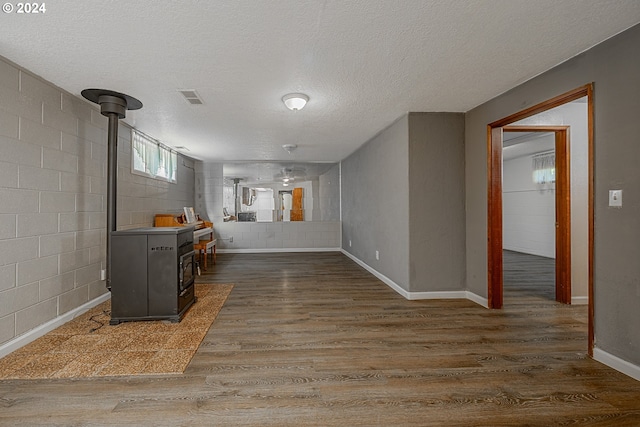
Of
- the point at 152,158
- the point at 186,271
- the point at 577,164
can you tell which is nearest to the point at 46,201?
the point at 186,271

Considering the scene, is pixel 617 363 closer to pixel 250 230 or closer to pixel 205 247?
pixel 205 247

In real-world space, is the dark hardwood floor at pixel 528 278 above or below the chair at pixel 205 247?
below

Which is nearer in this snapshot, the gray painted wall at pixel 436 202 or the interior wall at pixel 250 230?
the gray painted wall at pixel 436 202

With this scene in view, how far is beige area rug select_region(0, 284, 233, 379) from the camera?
79.3 inches

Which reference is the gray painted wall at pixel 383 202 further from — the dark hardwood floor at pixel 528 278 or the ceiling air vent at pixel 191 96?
the ceiling air vent at pixel 191 96

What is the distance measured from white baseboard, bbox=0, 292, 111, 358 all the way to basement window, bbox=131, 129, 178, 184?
6.39 feet

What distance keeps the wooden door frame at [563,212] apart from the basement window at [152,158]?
5.05 m

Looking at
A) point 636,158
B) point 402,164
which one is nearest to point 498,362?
point 636,158

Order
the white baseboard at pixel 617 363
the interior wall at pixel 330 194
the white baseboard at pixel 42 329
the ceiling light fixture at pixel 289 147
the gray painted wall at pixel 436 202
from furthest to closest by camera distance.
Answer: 1. the interior wall at pixel 330 194
2. the ceiling light fixture at pixel 289 147
3. the gray painted wall at pixel 436 202
4. the white baseboard at pixel 42 329
5. the white baseboard at pixel 617 363

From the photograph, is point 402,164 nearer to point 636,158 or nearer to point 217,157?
point 636,158

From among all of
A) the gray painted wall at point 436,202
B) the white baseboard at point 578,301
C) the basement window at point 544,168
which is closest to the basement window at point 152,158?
the gray painted wall at point 436,202

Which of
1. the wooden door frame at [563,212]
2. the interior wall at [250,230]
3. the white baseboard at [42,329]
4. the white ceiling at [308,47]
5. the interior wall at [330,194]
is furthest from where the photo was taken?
the interior wall at [330,194]

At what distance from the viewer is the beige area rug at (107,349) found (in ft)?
6.61

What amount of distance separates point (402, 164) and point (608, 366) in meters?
2.63
